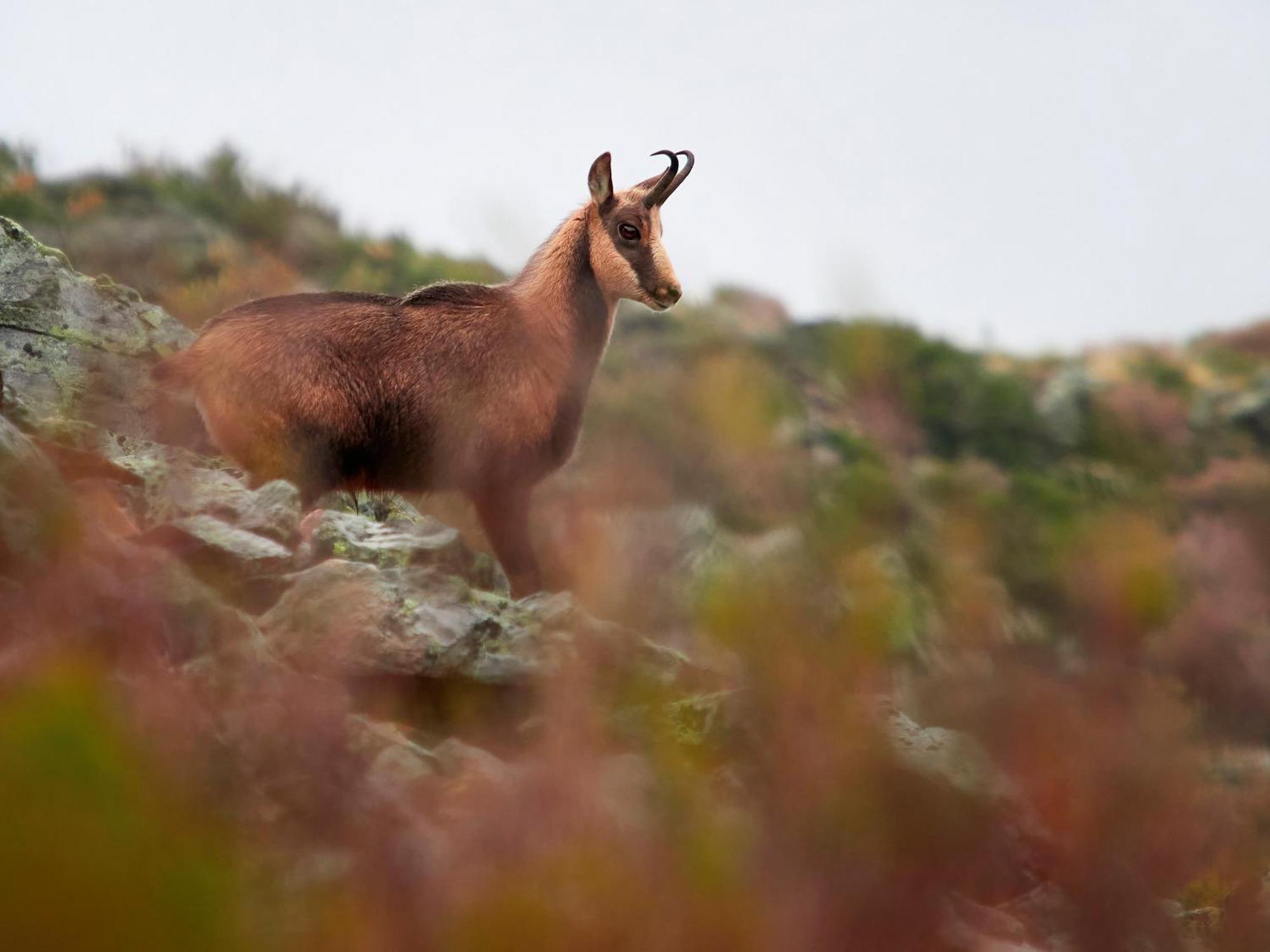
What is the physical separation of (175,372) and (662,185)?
11.6ft

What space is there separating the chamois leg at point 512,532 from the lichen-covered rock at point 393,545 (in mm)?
167

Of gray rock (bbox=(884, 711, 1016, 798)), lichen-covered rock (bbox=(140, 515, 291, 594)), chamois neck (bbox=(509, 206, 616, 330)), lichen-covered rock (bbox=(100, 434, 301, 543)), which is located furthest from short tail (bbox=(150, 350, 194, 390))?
gray rock (bbox=(884, 711, 1016, 798))

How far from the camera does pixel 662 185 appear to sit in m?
8.45

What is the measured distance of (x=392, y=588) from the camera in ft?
19.2

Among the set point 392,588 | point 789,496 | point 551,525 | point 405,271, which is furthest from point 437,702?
point 405,271

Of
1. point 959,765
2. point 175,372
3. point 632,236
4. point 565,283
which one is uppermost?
point 632,236

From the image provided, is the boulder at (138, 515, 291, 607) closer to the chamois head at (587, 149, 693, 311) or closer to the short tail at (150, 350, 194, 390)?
the short tail at (150, 350, 194, 390)

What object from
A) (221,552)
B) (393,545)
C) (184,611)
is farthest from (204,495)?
(184,611)

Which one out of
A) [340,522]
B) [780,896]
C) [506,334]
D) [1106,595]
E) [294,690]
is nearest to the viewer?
[780,896]

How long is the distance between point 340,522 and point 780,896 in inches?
187

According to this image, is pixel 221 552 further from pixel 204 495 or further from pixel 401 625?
pixel 401 625

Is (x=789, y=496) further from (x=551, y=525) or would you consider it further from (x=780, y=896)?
(x=780, y=896)

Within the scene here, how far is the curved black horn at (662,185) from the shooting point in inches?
330

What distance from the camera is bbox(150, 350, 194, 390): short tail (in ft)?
22.9
